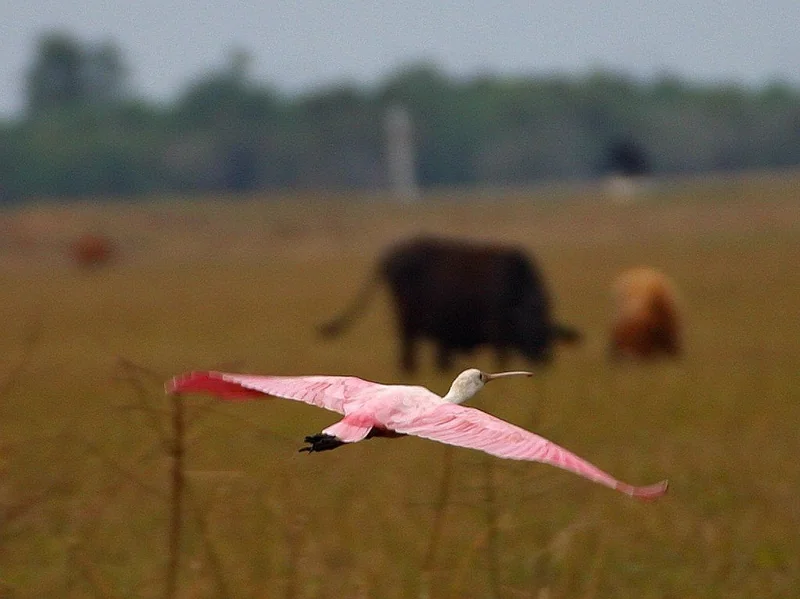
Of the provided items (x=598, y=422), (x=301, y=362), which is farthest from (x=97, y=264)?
(x=598, y=422)

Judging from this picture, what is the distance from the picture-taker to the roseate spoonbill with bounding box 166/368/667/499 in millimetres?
2484

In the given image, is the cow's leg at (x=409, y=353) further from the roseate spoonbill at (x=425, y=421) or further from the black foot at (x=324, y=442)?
the black foot at (x=324, y=442)

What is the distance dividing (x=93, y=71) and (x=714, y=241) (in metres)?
62.3

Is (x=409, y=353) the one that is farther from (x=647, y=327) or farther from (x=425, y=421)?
A: (x=425, y=421)

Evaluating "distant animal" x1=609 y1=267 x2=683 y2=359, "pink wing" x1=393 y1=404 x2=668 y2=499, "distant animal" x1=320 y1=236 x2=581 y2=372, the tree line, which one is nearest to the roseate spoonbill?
"pink wing" x1=393 y1=404 x2=668 y2=499

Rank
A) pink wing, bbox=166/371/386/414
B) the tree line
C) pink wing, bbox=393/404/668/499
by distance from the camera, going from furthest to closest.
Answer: the tree line → pink wing, bbox=166/371/386/414 → pink wing, bbox=393/404/668/499

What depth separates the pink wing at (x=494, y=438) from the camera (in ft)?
8.03

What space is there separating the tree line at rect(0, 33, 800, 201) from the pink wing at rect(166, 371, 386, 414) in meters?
65.9

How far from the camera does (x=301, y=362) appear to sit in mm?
14297

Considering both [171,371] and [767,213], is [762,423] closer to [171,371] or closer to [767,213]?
[171,371]

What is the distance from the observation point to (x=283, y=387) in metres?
2.89

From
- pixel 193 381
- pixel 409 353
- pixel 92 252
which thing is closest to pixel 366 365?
pixel 409 353

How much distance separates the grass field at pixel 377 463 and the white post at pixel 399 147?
124 ft

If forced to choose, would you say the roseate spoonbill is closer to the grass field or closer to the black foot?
the black foot
